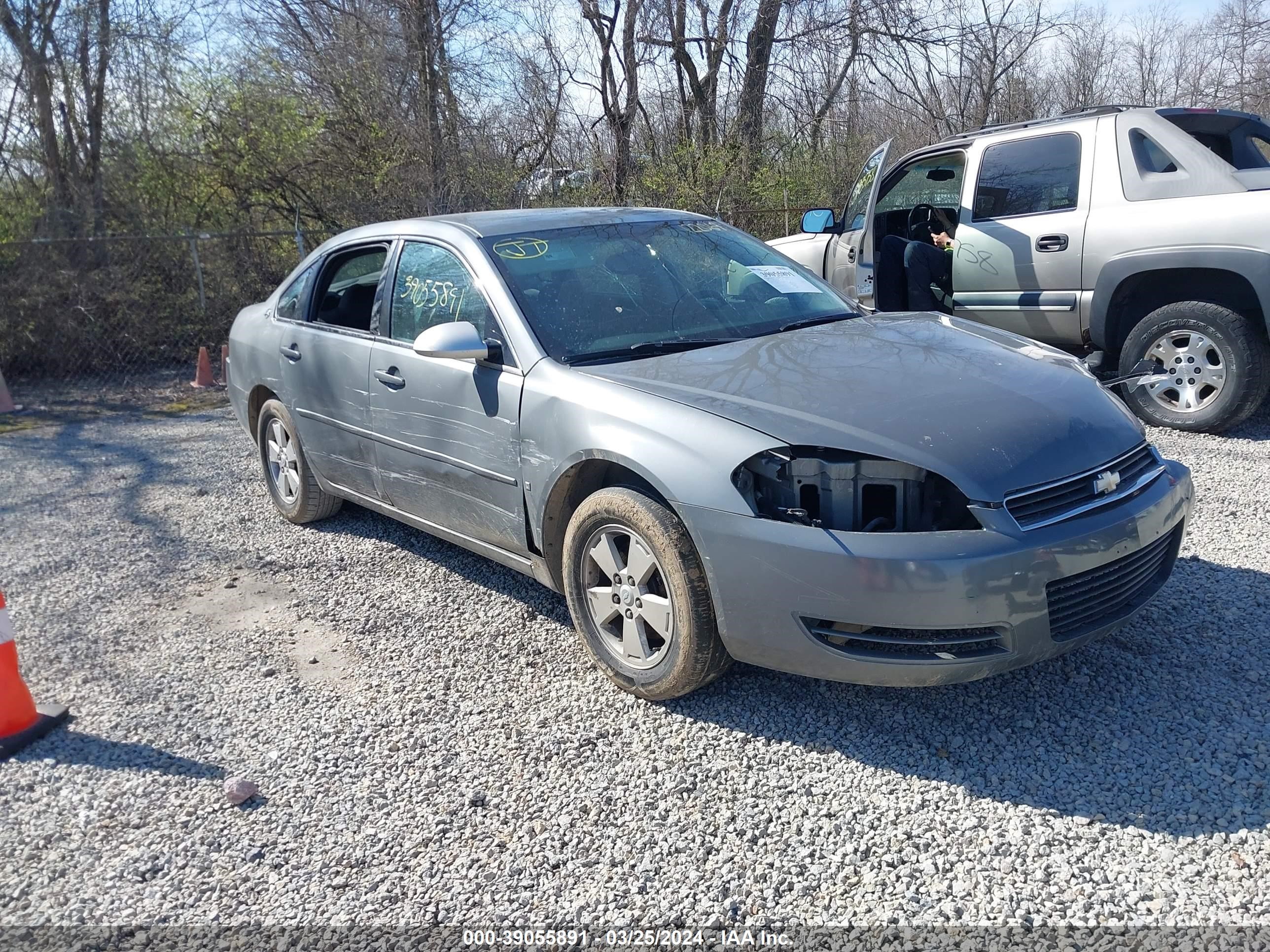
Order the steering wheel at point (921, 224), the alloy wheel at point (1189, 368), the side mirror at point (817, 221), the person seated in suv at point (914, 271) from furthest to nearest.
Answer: the steering wheel at point (921, 224) → the side mirror at point (817, 221) → the person seated in suv at point (914, 271) → the alloy wheel at point (1189, 368)

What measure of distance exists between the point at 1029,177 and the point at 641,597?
16.3ft

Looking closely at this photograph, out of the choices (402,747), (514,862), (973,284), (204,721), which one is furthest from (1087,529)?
(973,284)

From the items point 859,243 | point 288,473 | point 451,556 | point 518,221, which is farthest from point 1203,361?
point 288,473

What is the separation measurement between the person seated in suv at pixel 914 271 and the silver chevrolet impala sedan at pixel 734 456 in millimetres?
2808

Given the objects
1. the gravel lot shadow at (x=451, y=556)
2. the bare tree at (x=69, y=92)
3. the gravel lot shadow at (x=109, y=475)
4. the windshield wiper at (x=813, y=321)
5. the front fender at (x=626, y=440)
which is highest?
the bare tree at (x=69, y=92)

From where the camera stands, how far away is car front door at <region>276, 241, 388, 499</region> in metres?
4.88

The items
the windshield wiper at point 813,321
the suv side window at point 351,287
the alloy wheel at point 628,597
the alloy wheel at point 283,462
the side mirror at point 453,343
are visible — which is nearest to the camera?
the alloy wheel at point 628,597

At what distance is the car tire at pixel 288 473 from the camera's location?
563cm

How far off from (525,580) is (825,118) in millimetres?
15242

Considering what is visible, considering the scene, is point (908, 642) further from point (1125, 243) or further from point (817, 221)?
point (817, 221)

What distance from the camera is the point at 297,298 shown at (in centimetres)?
566

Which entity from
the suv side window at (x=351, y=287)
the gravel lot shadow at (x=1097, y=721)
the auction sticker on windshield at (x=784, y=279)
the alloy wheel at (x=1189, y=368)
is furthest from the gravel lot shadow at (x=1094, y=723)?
the suv side window at (x=351, y=287)

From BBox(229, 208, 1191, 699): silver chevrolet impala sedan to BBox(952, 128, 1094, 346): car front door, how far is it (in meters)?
2.56

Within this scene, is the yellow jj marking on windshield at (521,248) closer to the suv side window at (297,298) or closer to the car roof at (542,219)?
the car roof at (542,219)
